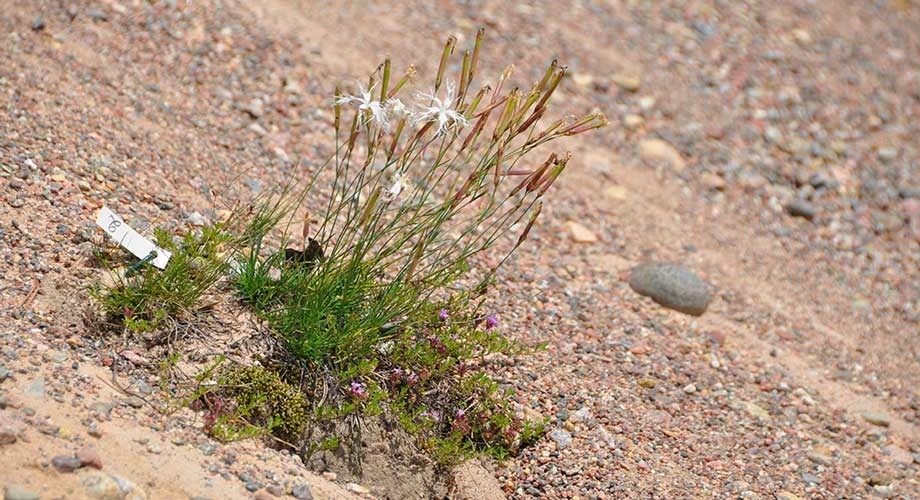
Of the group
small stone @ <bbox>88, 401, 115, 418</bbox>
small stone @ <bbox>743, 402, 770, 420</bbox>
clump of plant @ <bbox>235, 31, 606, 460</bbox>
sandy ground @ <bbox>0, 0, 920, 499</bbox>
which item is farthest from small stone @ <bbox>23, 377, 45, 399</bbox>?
small stone @ <bbox>743, 402, 770, 420</bbox>

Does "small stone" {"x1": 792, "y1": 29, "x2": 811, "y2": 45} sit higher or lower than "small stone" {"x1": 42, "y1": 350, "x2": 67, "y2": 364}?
higher

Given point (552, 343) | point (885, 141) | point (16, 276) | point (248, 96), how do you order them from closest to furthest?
point (16, 276), point (552, 343), point (248, 96), point (885, 141)

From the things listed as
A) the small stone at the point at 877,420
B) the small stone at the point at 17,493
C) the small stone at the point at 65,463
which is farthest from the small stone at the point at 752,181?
the small stone at the point at 17,493

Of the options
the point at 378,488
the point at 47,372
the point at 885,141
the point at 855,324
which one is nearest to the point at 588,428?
the point at 378,488

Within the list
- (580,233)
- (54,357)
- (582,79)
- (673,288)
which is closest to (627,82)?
(582,79)

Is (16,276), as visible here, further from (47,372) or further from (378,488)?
(378,488)

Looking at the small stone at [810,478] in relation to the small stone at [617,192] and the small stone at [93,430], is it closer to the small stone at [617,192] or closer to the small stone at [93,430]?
the small stone at [617,192]

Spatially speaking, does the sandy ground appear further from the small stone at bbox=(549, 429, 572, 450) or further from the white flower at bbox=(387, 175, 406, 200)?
the white flower at bbox=(387, 175, 406, 200)

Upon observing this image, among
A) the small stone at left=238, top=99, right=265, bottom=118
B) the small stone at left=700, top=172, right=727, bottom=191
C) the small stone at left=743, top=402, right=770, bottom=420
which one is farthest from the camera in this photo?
the small stone at left=700, top=172, right=727, bottom=191
